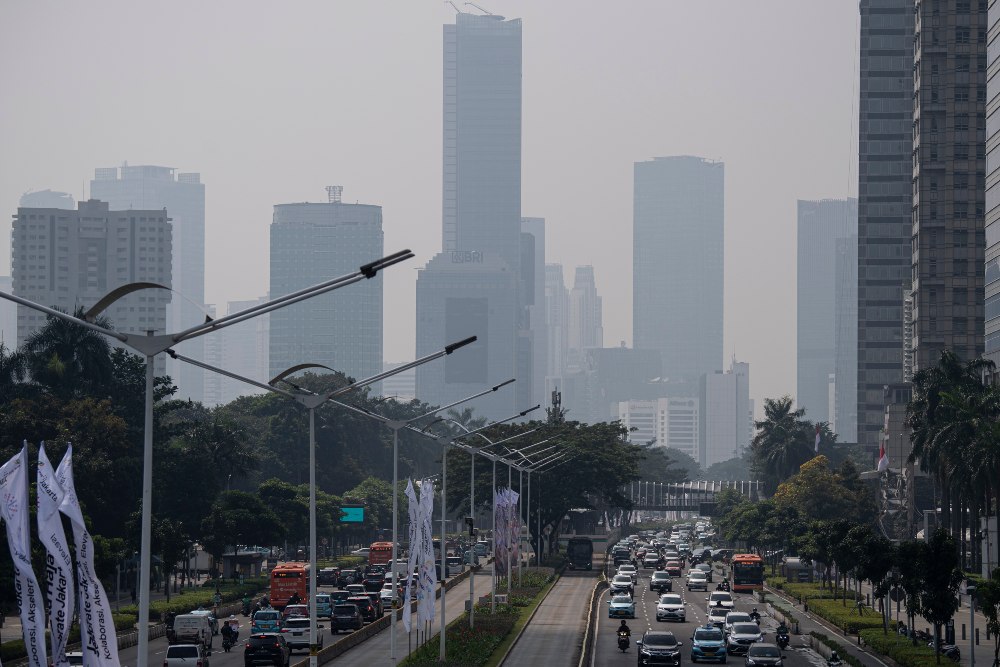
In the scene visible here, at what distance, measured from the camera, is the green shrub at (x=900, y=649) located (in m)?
64.9

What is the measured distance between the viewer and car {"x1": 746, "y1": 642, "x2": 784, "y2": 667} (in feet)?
215

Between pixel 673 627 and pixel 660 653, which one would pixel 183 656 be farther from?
pixel 673 627

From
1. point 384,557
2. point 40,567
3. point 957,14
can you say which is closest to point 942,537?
point 40,567

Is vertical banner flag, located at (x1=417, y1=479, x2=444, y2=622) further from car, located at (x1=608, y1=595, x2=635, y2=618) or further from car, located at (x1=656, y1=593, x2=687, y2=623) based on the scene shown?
car, located at (x1=608, y1=595, x2=635, y2=618)

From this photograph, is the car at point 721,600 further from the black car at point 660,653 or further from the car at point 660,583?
the black car at point 660,653

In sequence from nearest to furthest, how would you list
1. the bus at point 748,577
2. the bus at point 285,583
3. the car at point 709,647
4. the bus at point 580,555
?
the car at point 709,647 < the bus at point 285,583 < the bus at point 748,577 < the bus at point 580,555

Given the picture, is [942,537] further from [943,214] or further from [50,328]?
[943,214]

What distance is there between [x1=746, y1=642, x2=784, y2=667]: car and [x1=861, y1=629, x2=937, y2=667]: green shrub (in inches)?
205

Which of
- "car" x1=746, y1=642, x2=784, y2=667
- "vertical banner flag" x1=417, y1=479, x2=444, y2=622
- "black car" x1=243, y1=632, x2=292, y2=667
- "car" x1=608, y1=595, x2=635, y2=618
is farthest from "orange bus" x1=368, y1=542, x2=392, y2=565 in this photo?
"car" x1=746, y1=642, x2=784, y2=667

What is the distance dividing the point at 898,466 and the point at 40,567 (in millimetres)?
124681

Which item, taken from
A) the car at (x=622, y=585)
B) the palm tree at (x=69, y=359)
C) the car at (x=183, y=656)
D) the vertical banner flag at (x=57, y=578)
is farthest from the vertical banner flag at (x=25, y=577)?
the palm tree at (x=69, y=359)

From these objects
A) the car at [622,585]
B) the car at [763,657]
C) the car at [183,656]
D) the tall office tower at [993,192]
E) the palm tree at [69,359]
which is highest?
the tall office tower at [993,192]

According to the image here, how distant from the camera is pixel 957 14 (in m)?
189

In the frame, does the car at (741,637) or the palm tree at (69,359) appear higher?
the palm tree at (69,359)
